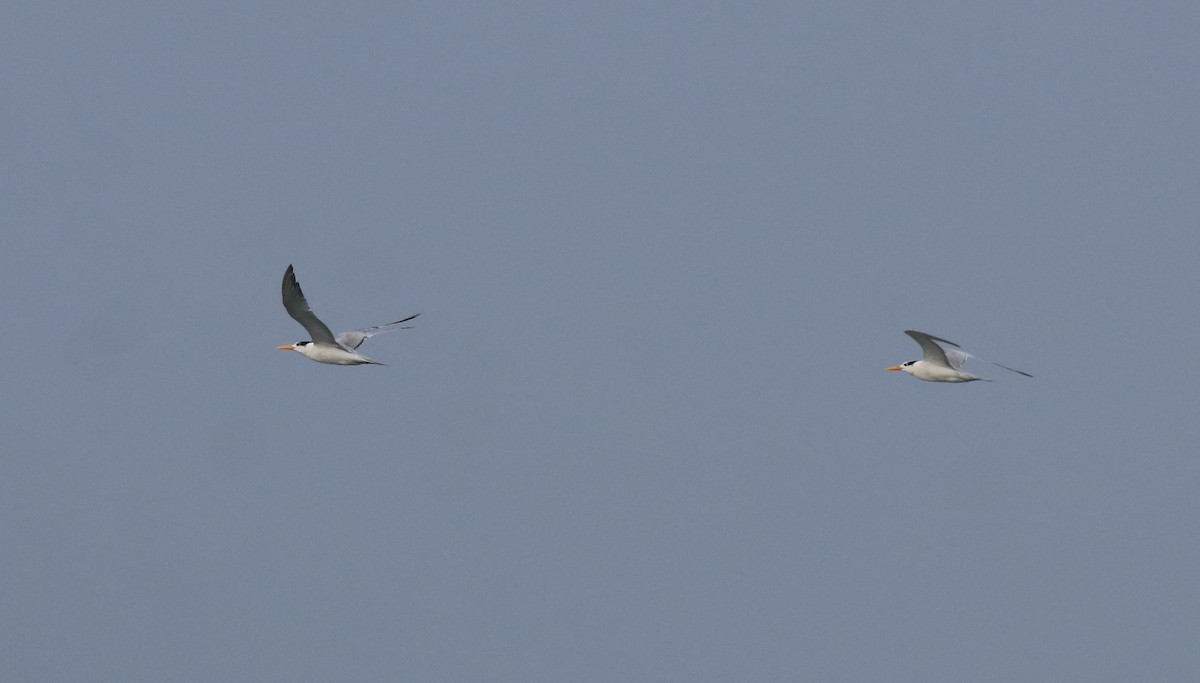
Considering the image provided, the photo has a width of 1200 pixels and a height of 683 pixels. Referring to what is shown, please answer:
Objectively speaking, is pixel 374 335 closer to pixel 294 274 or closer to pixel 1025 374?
pixel 294 274

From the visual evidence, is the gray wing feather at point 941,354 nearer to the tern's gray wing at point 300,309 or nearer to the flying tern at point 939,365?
the flying tern at point 939,365

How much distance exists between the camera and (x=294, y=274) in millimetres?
40531

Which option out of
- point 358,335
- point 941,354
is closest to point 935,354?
point 941,354

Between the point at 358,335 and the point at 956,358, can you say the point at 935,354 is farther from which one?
the point at 358,335

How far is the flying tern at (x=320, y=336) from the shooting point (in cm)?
4078

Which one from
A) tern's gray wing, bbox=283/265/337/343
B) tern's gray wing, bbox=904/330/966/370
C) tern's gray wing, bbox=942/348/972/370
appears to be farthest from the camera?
A: tern's gray wing, bbox=942/348/972/370

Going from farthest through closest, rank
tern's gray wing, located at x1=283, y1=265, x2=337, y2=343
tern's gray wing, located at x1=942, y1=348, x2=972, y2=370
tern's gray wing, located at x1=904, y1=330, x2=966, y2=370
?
tern's gray wing, located at x1=942, y1=348, x2=972, y2=370, tern's gray wing, located at x1=904, y1=330, x2=966, y2=370, tern's gray wing, located at x1=283, y1=265, x2=337, y2=343

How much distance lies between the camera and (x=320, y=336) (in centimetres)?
4256

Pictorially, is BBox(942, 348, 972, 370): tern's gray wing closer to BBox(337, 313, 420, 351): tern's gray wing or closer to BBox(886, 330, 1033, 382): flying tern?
BBox(886, 330, 1033, 382): flying tern

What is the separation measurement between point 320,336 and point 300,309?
1529 mm

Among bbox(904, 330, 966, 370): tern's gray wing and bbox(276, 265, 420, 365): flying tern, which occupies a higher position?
bbox(904, 330, 966, 370): tern's gray wing

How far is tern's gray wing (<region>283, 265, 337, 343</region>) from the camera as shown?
40.5 metres

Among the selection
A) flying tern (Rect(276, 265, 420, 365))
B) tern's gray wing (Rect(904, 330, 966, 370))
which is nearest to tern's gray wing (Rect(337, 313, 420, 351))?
flying tern (Rect(276, 265, 420, 365))

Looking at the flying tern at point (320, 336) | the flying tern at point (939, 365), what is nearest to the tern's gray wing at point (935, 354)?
the flying tern at point (939, 365)
